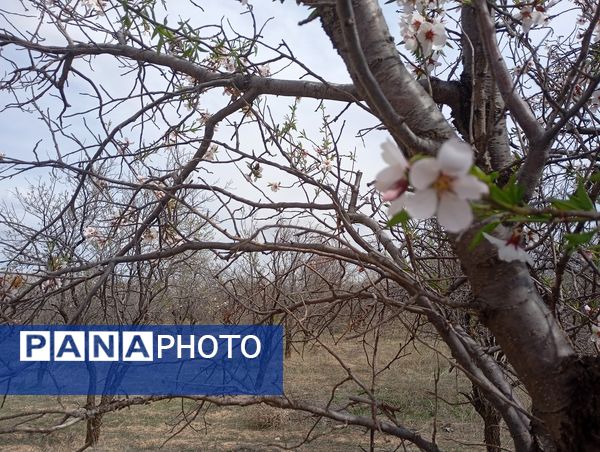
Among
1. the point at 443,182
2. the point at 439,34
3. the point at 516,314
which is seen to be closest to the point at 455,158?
the point at 443,182

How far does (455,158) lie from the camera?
48 centimetres

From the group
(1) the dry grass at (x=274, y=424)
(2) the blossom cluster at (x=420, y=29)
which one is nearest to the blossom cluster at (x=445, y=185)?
(2) the blossom cluster at (x=420, y=29)

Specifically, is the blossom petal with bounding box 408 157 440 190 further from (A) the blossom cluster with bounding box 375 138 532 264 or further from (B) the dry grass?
(B) the dry grass

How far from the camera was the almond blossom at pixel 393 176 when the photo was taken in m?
0.53

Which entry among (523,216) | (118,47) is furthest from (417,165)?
(118,47)

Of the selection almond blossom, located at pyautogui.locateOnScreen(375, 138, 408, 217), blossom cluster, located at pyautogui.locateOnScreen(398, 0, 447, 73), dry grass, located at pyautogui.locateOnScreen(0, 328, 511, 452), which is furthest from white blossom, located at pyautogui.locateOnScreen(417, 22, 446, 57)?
dry grass, located at pyautogui.locateOnScreen(0, 328, 511, 452)

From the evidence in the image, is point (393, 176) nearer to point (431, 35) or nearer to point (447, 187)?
point (447, 187)

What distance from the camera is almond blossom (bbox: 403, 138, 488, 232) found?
483 mm

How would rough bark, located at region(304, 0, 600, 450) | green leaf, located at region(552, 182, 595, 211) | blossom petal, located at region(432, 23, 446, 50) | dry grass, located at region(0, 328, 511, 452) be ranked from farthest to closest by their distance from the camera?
dry grass, located at region(0, 328, 511, 452) → blossom petal, located at region(432, 23, 446, 50) → rough bark, located at region(304, 0, 600, 450) → green leaf, located at region(552, 182, 595, 211)

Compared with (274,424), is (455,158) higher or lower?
higher

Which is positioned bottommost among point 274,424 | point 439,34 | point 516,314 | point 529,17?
point 274,424

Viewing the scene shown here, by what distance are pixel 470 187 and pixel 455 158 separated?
0.03m

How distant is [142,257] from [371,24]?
91cm

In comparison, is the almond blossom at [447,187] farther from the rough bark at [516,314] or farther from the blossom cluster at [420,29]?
the blossom cluster at [420,29]
